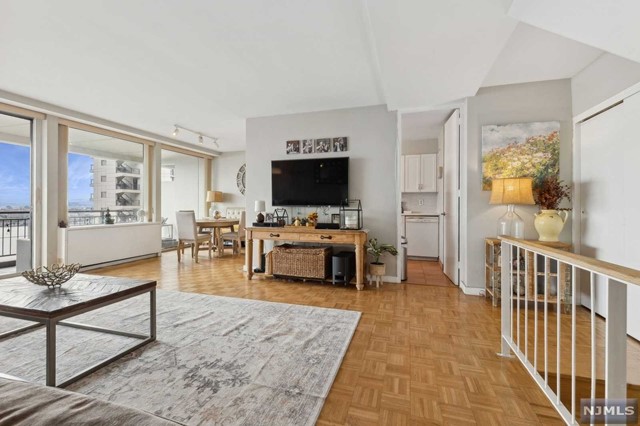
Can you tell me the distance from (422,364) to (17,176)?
577 cm

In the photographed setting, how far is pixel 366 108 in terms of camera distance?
391 cm

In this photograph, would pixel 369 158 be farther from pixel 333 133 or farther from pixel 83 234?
pixel 83 234

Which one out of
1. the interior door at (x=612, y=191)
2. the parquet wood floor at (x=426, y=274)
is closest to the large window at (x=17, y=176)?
the parquet wood floor at (x=426, y=274)

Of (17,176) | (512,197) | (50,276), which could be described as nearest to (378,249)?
(512,197)

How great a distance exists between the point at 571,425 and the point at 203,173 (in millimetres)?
7775

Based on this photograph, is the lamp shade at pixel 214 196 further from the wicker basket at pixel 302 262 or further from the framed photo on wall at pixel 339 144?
the framed photo on wall at pixel 339 144

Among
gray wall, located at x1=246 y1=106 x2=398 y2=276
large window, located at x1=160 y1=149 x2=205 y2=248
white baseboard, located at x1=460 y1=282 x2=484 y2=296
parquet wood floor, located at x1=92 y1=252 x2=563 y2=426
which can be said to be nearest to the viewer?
parquet wood floor, located at x1=92 y1=252 x2=563 y2=426

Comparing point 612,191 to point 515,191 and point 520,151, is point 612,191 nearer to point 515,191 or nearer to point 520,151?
point 515,191

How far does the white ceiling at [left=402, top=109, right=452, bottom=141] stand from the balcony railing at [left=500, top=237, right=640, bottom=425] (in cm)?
238

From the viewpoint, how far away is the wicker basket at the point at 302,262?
3627 millimetres

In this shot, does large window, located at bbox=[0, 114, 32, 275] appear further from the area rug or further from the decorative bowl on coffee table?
the decorative bowl on coffee table

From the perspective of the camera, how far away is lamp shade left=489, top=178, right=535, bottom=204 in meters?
2.78

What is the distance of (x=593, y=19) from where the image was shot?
1.50m

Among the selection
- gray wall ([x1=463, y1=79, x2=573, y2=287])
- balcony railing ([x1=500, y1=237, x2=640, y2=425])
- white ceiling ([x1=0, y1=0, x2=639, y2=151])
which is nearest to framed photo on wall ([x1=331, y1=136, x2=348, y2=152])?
white ceiling ([x1=0, y1=0, x2=639, y2=151])
